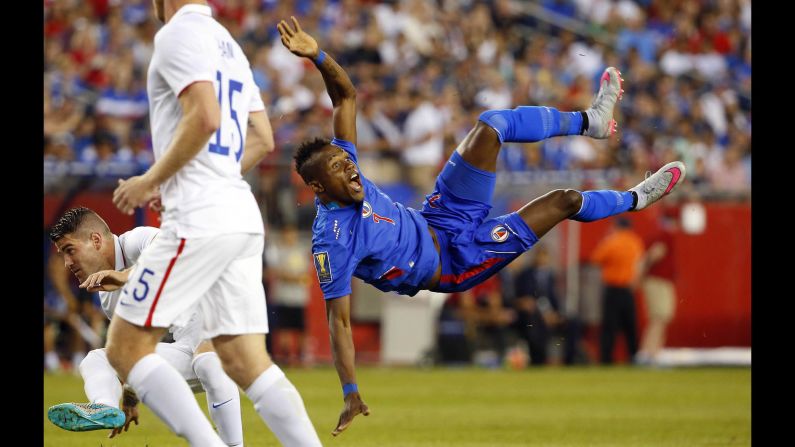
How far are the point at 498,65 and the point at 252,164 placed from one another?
1490 centimetres

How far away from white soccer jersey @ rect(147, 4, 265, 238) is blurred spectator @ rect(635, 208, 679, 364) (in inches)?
504

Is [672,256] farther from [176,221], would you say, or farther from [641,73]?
[176,221]

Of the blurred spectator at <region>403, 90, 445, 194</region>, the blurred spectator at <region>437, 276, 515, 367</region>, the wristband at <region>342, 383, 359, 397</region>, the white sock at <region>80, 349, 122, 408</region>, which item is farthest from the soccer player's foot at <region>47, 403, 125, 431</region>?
→ the blurred spectator at <region>403, 90, 445, 194</region>

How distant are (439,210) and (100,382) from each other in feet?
8.96

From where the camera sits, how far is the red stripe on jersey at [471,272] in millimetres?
8141

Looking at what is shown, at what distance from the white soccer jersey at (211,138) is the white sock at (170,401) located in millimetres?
639

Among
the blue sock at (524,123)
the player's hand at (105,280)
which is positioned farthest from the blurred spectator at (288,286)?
the player's hand at (105,280)

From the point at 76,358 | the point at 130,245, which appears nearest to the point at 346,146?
the point at 130,245

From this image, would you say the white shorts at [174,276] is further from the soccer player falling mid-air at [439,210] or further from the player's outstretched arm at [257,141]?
the soccer player falling mid-air at [439,210]

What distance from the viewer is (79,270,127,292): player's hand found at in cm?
616

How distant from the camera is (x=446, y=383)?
14.9 metres

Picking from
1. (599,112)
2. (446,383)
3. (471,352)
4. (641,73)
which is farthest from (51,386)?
(641,73)

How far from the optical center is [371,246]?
7.55 metres
